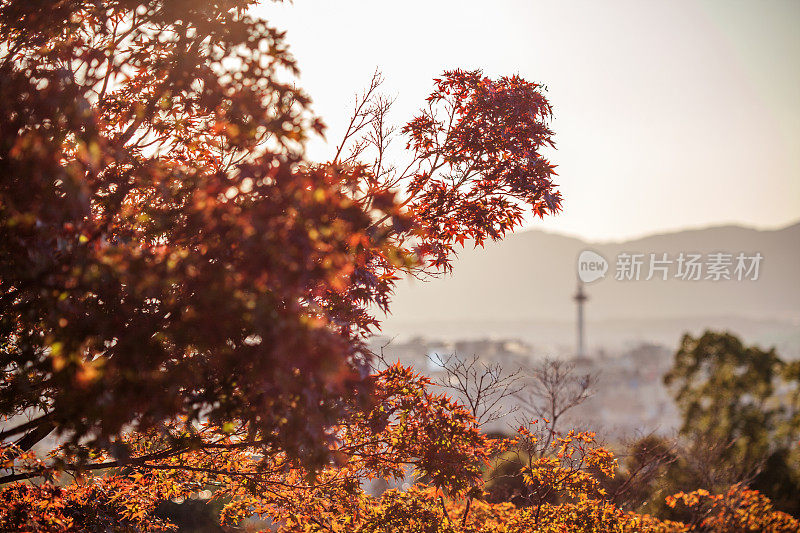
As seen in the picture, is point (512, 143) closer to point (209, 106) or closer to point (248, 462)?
point (209, 106)

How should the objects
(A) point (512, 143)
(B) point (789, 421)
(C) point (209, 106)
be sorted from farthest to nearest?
(B) point (789, 421) < (A) point (512, 143) < (C) point (209, 106)

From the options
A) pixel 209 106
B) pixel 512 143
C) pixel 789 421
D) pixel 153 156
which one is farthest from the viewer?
pixel 789 421

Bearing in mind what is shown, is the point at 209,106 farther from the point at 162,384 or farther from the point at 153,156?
the point at 162,384

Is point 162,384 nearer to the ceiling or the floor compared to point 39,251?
nearer to the floor

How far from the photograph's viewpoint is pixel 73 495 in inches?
225

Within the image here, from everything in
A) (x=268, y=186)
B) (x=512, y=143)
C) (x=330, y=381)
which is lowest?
(x=330, y=381)

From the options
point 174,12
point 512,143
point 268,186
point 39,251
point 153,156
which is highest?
point 174,12

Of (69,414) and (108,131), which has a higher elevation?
(108,131)

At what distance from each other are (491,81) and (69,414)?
4.29 m

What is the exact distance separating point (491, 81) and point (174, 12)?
2.76 m

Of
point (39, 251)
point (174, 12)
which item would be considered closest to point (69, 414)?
point (39, 251)

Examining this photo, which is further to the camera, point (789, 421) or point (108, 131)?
point (789, 421)

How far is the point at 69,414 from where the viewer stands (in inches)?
124

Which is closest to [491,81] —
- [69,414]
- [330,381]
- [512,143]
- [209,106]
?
[512,143]
